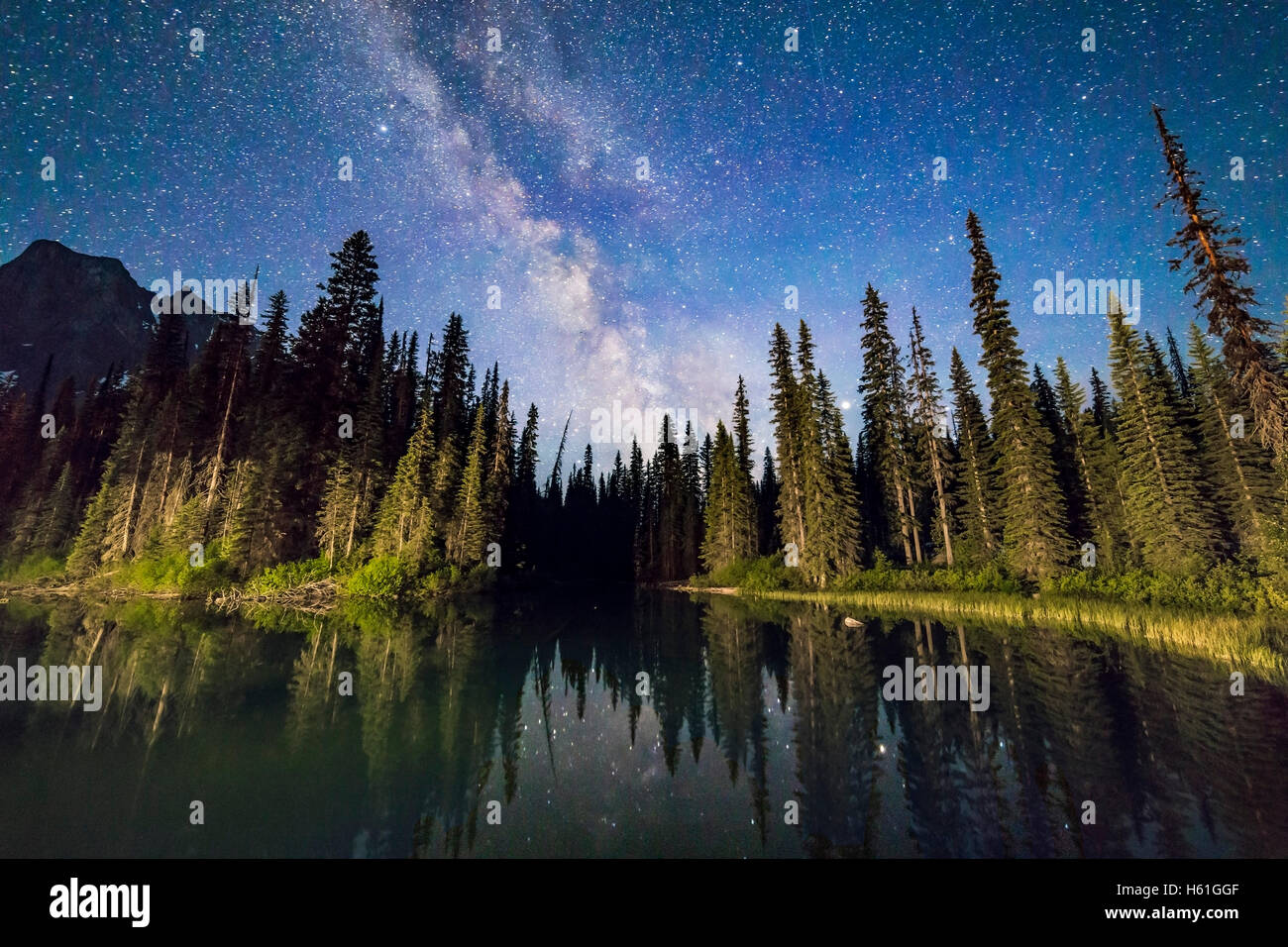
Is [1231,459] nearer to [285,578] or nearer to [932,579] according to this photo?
[932,579]

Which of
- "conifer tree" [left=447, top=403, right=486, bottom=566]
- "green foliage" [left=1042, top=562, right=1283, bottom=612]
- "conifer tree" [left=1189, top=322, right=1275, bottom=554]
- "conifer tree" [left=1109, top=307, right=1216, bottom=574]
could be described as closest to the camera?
"green foliage" [left=1042, top=562, right=1283, bottom=612]

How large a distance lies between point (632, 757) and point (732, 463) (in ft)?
158

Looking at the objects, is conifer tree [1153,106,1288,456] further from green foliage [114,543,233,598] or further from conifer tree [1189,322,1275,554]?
green foliage [114,543,233,598]

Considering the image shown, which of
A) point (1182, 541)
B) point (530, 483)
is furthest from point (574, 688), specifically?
point (530, 483)

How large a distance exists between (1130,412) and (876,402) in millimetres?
18325

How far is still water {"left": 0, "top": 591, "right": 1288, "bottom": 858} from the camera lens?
249 inches

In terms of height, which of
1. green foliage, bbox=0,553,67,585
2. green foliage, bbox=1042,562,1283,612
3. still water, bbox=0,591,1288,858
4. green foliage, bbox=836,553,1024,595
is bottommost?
still water, bbox=0,591,1288,858

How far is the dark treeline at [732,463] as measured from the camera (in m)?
30.2

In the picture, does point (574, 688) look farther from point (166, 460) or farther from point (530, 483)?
point (530, 483)

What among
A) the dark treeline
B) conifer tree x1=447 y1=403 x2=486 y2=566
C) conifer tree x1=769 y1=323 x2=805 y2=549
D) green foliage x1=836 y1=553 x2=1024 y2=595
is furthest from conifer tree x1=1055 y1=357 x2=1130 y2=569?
conifer tree x1=447 y1=403 x2=486 y2=566

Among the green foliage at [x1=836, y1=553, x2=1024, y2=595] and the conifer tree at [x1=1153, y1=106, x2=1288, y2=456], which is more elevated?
the conifer tree at [x1=1153, y1=106, x2=1288, y2=456]

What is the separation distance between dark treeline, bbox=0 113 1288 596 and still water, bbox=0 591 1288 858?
1745cm

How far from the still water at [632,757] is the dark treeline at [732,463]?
57.3 ft
